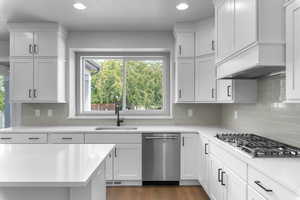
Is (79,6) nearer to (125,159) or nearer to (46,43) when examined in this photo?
(46,43)

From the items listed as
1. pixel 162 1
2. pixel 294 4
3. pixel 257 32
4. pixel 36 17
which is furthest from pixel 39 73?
pixel 294 4

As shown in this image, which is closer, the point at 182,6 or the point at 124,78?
the point at 182,6

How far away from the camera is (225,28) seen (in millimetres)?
2471

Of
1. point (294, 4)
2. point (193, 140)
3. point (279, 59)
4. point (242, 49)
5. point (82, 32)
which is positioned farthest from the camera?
point (82, 32)

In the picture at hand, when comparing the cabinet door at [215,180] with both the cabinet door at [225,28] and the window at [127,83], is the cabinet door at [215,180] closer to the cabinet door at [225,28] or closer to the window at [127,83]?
the cabinet door at [225,28]

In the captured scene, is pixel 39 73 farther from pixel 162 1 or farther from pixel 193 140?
pixel 193 140

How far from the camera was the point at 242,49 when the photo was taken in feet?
6.63

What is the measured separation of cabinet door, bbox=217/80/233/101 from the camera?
2.89 m

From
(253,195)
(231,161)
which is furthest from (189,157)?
(253,195)

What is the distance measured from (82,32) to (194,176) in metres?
3.02

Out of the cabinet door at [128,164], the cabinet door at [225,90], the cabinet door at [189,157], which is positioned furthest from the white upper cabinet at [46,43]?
the cabinet door at [225,90]

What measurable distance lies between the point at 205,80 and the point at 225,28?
3.81ft

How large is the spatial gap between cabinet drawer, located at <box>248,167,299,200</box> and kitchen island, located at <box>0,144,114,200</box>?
40.0 inches

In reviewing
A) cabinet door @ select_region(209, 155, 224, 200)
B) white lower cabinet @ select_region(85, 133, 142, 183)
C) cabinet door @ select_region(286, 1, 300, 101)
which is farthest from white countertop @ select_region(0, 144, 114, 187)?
cabinet door @ select_region(286, 1, 300, 101)
